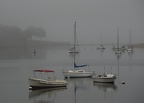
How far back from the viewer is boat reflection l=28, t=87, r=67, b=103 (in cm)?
2095

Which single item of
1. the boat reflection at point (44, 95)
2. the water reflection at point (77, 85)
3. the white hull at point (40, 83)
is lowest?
the boat reflection at point (44, 95)

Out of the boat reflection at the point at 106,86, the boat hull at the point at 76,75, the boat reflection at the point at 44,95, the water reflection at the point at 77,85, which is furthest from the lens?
the boat hull at the point at 76,75

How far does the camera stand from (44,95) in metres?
22.8

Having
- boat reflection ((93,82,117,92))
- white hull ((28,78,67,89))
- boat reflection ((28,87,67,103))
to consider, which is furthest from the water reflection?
white hull ((28,78,67,89))

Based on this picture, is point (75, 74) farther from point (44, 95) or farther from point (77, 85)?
point (44, 95)

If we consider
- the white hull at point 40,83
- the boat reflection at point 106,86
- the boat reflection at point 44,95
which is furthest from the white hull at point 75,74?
the white hull at point 40,83

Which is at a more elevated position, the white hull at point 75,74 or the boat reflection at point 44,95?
the white hull at point 75,74

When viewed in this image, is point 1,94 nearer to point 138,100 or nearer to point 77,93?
point 77,93

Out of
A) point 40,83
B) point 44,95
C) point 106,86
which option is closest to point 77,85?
point 106,86

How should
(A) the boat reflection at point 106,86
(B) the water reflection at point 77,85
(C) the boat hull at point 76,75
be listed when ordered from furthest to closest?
(C) the boat hull at point 76,75, (A) the boat reflection at point 106,86, (B) the water reflection at point 77,85

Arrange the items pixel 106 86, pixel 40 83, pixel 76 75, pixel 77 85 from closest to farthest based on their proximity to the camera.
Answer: pixel 40 83 < pixel 106 86 < pixel 77 85 < pixel 76 75

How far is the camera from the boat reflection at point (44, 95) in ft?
68.7

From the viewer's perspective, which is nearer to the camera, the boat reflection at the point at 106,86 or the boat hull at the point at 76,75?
the boat reflection at the point at 106,86

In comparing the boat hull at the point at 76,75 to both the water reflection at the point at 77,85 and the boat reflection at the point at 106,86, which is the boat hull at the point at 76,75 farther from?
the boat reflection at the point at 106,86
